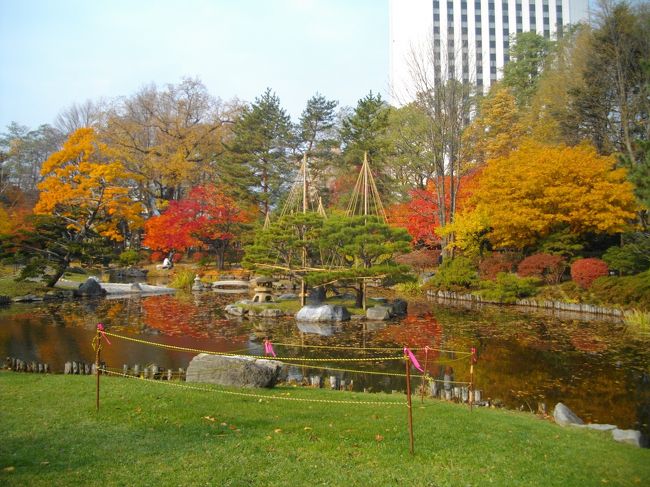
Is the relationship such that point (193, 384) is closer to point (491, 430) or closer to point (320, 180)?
point (491, 430)

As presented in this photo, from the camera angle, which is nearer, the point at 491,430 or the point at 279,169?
the point at 491,430

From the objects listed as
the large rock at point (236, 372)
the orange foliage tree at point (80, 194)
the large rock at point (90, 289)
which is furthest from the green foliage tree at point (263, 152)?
the large rock at point (236, 372)

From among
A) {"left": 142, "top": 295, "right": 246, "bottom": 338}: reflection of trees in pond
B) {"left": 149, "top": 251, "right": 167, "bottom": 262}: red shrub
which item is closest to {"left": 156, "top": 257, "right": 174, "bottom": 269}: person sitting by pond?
{"left": 149, "top": 251, "right": 167, "bottom": 262}: red shrub

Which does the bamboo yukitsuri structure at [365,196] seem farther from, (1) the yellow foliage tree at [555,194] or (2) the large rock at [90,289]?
(2) the large rock at [90,289]

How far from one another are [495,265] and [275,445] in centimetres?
2005

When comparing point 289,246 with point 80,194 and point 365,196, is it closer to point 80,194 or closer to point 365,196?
point 365,196

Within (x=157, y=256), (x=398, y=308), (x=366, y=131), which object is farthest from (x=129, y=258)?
(x=398, y=308)

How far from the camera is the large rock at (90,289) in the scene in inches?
855

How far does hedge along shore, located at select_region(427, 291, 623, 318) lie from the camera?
1698 centimetres

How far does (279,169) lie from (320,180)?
10.1ft

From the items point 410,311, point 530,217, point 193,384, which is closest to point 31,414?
point 193,384

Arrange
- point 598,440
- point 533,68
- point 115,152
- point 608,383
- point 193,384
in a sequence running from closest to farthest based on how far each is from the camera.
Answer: point 598,440 → point 193,384 → point 608,383 → point 115,152 → point 533,68

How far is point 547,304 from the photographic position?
19.2 meters

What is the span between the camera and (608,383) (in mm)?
8844
